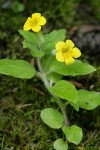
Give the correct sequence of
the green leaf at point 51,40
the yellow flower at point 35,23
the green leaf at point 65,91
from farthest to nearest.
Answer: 1. the green leaf at point 51,40
2. the yellow flower at point 35,23
3. the green leaf at point 65,91

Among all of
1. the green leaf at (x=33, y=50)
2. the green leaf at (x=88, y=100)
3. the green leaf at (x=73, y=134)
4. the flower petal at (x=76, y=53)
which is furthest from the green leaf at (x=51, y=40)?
the green leaf at (x=73, y=134)

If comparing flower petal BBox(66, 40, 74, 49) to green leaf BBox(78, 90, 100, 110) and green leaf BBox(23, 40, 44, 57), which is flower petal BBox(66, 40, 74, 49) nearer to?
green leaf BBox(23, 40, 44, 57)

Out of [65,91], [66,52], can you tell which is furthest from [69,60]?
[65,91]

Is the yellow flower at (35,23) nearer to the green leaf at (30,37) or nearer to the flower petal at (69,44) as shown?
the green leaf at (30,37)

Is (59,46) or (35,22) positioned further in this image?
(35,22)

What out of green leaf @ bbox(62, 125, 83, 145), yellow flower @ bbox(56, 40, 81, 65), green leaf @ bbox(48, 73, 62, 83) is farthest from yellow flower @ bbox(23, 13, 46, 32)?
green leaf @ bbox(62, 125, 83, 145)

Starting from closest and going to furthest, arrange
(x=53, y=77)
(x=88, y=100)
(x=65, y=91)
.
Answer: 1. (x=65, y=91)
2. (x=88, y=100)
3. (x=53, y=77)

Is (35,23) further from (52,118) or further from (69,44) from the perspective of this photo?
(52,118)
